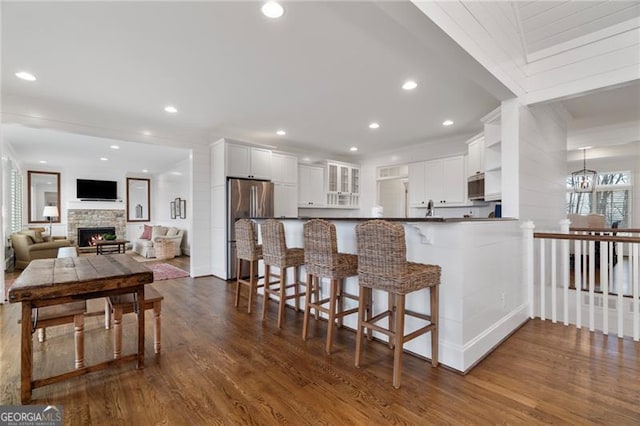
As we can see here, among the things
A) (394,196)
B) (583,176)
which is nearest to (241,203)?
(394,196)

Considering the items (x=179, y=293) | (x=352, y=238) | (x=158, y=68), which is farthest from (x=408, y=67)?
(x=179, y=293)

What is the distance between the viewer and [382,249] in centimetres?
199

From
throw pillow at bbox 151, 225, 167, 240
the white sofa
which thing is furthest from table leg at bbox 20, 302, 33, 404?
throw pillow at bbox 151, 225, 167, 240

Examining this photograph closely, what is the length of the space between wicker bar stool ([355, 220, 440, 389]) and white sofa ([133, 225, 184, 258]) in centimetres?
694

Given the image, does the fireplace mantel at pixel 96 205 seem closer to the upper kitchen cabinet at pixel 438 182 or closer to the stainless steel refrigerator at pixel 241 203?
the stainless steel refrigerator at pixel 241 203

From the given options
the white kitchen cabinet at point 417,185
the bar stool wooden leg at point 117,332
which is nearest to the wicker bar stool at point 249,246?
the bar stool wooden leg at point 117,332

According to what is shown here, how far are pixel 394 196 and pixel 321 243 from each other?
6.44m

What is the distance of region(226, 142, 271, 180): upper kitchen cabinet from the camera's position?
5117mm

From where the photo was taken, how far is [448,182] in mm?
5633

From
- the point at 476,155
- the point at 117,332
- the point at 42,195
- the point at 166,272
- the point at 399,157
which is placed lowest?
the point at 166,272

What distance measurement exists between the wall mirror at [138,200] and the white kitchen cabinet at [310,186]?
6173 mm

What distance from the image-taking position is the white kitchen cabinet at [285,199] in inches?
230

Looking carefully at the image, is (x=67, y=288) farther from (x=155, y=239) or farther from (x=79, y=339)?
(x=155, y=239)

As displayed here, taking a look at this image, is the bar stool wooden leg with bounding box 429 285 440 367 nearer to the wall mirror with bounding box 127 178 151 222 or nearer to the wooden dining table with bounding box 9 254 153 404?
the wooden dining table with bounding box 9 254 153 404
